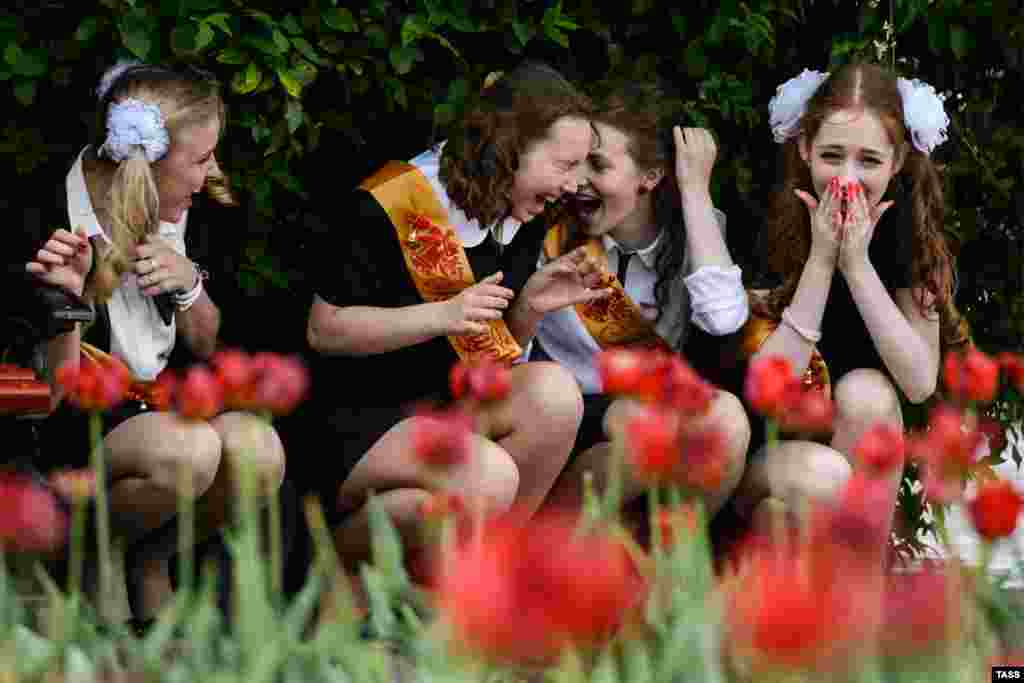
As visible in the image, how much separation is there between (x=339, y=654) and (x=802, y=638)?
711 millimetres

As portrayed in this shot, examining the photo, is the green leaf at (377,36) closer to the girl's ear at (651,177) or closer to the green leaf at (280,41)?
the green leaf at (280,41)

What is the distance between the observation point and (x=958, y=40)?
416 centimetres

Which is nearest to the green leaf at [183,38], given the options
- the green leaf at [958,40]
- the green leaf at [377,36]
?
the green leaf at [377,36]

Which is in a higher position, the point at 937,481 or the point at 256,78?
the point at 256,78

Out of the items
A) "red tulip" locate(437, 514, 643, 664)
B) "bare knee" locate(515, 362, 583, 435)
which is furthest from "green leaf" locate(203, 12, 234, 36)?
"red tulip" locate(437, 514, 643, 664)

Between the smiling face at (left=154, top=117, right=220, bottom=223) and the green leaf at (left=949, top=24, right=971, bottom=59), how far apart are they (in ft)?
5.43

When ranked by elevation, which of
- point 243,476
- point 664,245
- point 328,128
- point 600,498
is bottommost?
point 600,498

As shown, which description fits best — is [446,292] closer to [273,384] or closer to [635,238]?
[635,238]

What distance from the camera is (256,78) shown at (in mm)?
3684

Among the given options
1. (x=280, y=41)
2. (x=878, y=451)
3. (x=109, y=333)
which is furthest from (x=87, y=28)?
(x=878, y=451)

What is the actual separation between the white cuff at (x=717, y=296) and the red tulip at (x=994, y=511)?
6.86 ft

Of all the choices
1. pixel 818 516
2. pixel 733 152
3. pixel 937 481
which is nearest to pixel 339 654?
pixel 818 516

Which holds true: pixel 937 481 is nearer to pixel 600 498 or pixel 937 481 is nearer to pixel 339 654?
pixel 339 654

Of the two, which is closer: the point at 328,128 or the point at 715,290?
the point at 715,290
